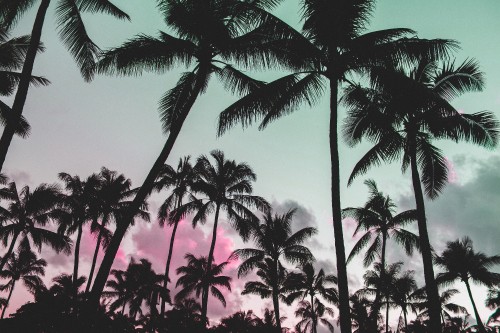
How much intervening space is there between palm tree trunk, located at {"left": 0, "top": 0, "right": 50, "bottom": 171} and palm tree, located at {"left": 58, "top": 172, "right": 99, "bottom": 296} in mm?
17819

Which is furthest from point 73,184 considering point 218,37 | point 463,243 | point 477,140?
point 463,243

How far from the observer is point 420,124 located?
12.9 m

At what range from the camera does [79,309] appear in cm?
971

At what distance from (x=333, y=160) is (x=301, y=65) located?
3195 mm

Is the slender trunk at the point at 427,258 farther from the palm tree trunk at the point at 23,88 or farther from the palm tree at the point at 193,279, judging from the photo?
the palm tree at the point at 193,279

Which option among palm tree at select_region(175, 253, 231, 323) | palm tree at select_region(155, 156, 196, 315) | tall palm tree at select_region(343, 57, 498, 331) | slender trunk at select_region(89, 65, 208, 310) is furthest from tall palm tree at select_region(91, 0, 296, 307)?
palm tree at select_region(175, 253, 231, 323)

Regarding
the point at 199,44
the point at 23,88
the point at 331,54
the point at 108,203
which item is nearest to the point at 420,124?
the point at 331,54

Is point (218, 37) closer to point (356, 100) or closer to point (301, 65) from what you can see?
point (301, 65)

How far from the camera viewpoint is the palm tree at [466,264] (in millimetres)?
30438

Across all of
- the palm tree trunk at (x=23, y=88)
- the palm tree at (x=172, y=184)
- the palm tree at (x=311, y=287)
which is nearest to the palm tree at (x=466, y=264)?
the palm tree at (x=311, y=287)

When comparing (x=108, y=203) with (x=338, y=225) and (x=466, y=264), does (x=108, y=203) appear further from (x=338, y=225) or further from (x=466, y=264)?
(x=466, y=264)

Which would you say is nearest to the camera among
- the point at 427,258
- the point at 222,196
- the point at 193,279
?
the point at 427,258

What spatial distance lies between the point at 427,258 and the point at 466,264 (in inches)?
962

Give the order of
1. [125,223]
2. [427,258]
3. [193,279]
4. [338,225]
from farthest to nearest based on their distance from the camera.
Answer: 1. [193,279]
2. [427,258]
3. [338,225]
4. [125,223]
